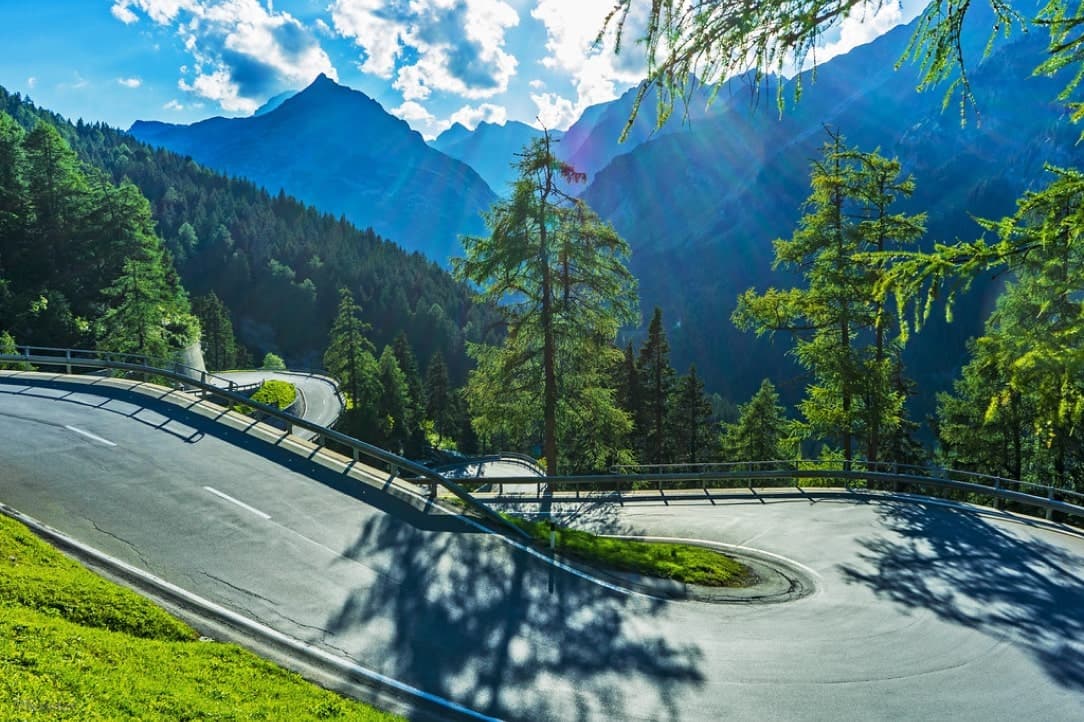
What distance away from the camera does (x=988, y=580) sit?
12.5 metres

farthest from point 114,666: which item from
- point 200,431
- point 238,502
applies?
point 200,431

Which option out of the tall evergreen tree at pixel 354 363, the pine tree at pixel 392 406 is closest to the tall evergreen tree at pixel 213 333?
the pine tree at pixel 392 406

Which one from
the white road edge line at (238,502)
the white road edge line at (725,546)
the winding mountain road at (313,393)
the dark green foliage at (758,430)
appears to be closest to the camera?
the white road edge line at (238,502)

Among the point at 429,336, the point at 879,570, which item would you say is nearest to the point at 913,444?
the point at 879,570

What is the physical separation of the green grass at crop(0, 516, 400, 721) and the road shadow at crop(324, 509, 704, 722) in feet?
4.93

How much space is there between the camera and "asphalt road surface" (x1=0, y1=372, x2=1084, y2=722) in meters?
8.16

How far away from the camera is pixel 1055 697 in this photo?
8.17m

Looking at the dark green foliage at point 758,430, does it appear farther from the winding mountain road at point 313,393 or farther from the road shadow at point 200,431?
the road shadow at point 200,431

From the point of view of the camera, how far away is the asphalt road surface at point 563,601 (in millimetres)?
8156

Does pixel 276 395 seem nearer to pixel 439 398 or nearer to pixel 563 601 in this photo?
pixel 439 398

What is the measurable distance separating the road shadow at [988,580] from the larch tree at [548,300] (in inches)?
409


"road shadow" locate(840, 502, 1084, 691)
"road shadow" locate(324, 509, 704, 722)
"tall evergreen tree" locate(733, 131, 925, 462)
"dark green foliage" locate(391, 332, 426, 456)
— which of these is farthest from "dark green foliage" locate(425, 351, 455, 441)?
"road shadow" locate(324, 509, 704, 722)

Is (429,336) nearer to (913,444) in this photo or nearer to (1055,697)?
(913,444)

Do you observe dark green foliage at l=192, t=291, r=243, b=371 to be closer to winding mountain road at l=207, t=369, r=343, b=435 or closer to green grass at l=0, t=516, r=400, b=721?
winding mountain road at l=207, t=369, r=343, b=435
